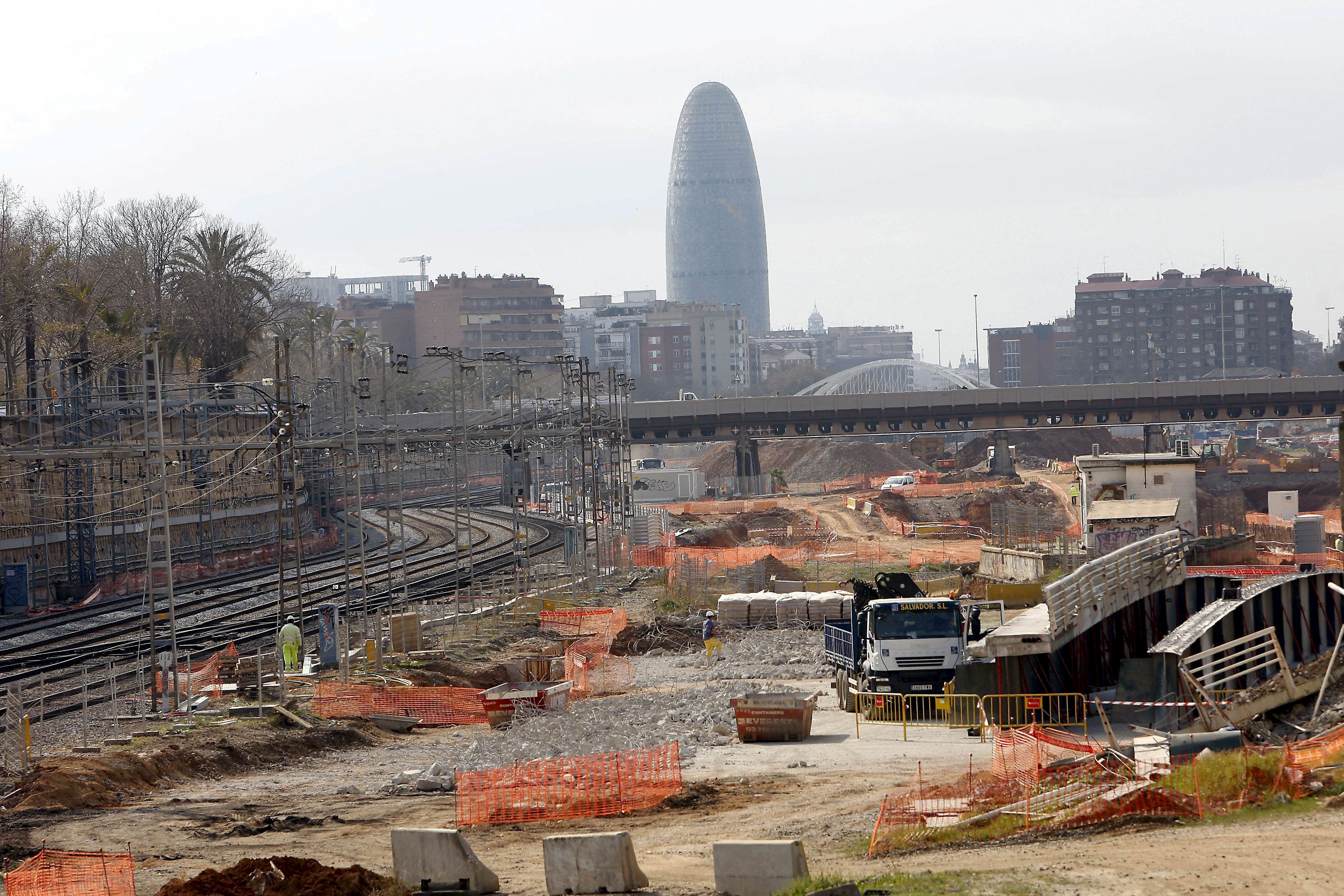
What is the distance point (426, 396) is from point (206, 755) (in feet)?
368

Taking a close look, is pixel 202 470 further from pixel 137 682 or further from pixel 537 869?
pixel 537 869

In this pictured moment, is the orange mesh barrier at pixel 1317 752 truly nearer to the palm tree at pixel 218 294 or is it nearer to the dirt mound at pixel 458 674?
the dirt mound at pixel 458 674

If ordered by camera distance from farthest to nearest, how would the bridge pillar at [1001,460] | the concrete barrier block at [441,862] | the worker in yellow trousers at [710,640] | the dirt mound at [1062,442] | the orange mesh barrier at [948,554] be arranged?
the dirt mound at [1062,442] → the bridge pillar at [1001,460] → the orange mesh barrier at [948,554] → the worker in yellow trousers at [710,640] → the concrete barrier block at [441,862]

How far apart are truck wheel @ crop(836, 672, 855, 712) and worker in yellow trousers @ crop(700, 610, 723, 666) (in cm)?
667

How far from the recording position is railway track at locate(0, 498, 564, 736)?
27203mm

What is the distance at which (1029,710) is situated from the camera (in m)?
22.8

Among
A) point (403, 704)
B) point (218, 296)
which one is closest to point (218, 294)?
point (218, 296)

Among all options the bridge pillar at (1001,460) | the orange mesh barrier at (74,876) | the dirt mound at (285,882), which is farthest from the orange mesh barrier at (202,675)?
the bridge pillar at (1001,460)

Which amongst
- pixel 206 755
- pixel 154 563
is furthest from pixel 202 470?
pixel 206 755

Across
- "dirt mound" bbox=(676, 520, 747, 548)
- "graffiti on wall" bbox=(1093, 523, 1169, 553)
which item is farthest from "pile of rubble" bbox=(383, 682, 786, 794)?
"dirt mound" bbox=(676, 520, 747, 548)

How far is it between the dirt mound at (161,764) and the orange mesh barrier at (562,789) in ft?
15.0

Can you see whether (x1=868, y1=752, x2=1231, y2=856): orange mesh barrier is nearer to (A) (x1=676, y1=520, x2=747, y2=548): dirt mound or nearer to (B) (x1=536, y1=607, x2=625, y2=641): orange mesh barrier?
(B) (x1=536, y1=607, x2=625, y2=641): orange mesh barrier

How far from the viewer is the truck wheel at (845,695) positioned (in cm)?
2573

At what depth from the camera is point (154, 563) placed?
53.0m
